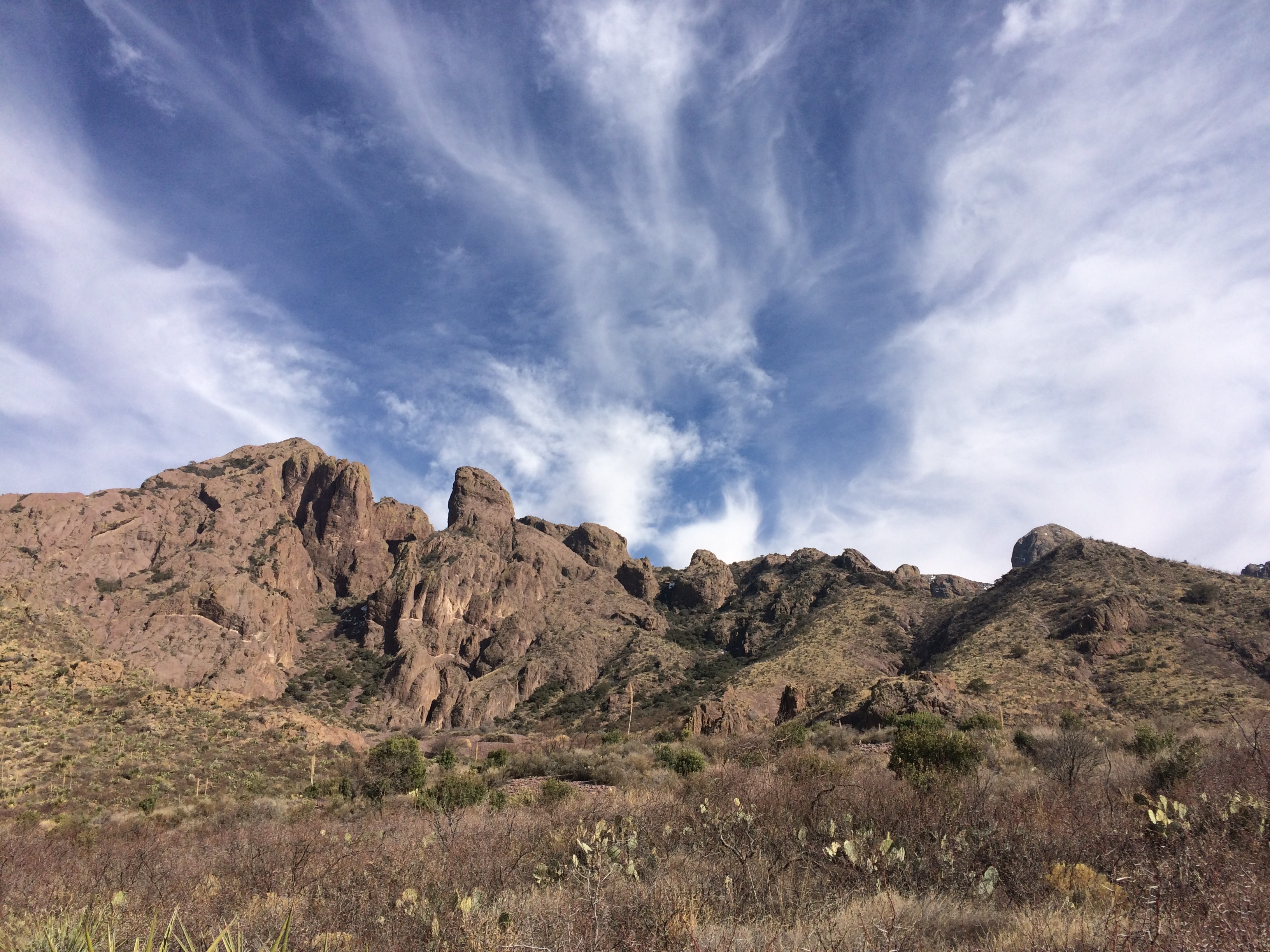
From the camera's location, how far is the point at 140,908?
700cm

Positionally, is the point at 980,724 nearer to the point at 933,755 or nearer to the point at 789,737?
the point at 789,737

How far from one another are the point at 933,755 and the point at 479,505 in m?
104

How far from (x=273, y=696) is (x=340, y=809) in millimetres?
57645

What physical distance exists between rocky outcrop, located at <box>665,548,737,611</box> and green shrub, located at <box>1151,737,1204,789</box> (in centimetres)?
9438

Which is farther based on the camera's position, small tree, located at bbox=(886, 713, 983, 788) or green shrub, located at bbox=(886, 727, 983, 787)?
green shrub, located at bbox=(886, 727, 983, 787)

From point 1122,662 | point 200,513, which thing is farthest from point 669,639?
point 200,513

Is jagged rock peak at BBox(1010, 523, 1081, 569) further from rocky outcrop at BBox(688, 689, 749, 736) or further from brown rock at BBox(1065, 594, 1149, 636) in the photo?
rocky outcrop at BBox(688, 689, 749, 736)

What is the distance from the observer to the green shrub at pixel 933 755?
11773mm

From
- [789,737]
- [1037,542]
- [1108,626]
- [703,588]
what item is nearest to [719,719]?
[789,737]

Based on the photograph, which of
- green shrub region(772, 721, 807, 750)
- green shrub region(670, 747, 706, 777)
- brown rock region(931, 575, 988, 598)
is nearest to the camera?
green shrub region(670, 747, 706, 777)

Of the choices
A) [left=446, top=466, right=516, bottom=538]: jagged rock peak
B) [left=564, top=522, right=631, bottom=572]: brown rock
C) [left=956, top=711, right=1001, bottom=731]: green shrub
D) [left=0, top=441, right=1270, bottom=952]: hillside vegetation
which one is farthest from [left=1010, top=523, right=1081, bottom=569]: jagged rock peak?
[left=956, top=711, right=1001, bottom=731]: green shrub

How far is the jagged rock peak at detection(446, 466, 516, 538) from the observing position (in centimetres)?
10588

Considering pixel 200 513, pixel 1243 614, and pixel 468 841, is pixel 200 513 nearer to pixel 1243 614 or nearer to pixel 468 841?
pixel 468 841

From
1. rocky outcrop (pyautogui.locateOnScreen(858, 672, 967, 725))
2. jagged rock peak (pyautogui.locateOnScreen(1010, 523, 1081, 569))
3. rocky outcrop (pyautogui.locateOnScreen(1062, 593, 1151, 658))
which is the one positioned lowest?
rocky outcrop (pyautogui.locateOnScreen(858, 672, 967, 725))
